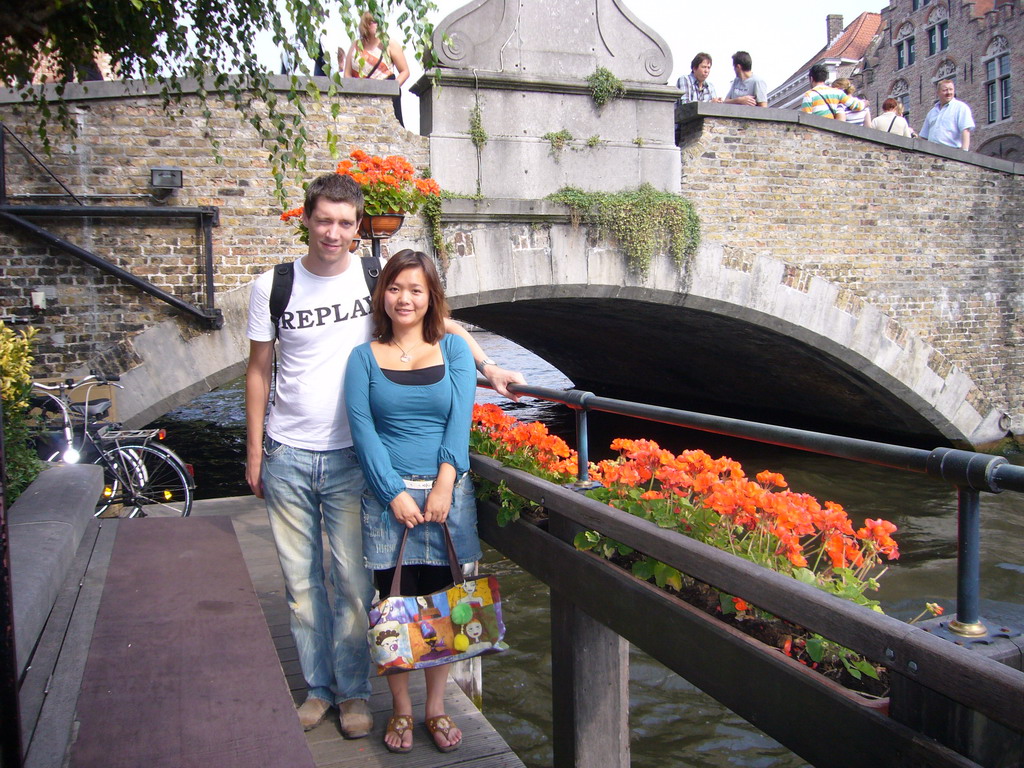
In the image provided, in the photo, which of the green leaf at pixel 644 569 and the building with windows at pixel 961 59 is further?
the building with windows at pixel 961 59

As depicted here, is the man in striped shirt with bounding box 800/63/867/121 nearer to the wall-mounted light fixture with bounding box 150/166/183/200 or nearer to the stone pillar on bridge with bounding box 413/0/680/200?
the stone pillar on bridge with bounding box 413/0/680/200

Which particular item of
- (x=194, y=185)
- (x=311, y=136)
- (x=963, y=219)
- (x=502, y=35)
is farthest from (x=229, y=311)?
(x=963, y=219)

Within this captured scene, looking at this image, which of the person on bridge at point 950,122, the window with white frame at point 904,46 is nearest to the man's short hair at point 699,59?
the person on bridge at point 950,122

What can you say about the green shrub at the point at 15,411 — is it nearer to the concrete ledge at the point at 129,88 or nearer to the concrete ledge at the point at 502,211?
the concrete ledge at the point at 129,88

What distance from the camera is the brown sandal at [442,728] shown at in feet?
8.50

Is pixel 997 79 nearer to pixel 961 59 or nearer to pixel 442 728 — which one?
pixel 961 59

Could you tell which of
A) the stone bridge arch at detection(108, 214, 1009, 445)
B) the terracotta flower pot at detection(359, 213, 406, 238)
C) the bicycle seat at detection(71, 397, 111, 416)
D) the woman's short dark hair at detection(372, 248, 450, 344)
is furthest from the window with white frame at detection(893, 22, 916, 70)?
the woman's short dark hair at detection(372, 248, 450, 344)

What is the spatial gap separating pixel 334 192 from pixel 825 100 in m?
9.01

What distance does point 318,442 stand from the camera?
2.56m

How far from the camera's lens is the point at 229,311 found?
7137 mm

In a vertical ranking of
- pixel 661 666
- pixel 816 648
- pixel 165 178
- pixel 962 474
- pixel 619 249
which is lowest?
pixel 661 666

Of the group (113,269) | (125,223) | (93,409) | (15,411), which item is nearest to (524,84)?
(125,223)

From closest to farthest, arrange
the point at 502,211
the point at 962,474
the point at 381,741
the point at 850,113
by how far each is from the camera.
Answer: the point at 962,474 → the point at 381,741 → the point at 502,211 → the point at 850,113

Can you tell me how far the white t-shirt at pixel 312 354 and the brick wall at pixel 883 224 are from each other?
681 cm
